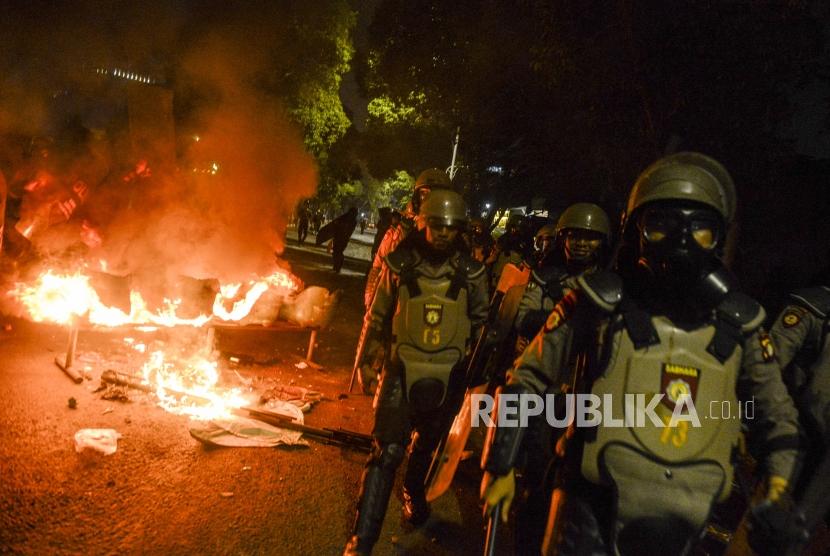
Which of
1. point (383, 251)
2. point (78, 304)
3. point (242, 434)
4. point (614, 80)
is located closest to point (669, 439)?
point (383, 251)

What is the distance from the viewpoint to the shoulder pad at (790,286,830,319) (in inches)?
130

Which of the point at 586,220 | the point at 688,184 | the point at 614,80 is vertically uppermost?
the point at 614,80

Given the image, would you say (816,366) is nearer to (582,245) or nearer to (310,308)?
(582,245)

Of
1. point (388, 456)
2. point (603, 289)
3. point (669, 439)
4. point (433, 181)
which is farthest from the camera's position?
point (433, 181)

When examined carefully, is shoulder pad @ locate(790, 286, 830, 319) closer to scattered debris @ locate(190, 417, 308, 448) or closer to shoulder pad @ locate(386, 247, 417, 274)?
shoulder pad @ locate(386, 247, 417, 274)

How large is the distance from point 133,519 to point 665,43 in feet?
31.3

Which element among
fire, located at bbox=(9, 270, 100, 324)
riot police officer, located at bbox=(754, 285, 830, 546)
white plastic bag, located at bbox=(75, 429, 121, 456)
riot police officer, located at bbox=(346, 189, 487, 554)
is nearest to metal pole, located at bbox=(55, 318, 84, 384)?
fire, located at bbox=(9, 270, 100, 324)

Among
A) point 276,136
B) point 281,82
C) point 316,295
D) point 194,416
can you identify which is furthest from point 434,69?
point 194,416

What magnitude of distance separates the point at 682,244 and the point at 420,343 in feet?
6.11

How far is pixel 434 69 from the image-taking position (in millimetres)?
13820

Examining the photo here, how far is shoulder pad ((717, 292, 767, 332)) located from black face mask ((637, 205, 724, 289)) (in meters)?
0.17

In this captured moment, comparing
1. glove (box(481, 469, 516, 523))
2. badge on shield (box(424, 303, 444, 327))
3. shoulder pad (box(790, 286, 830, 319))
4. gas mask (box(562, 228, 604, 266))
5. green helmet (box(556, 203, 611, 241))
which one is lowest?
glove (box(481, 469, 516, 523))

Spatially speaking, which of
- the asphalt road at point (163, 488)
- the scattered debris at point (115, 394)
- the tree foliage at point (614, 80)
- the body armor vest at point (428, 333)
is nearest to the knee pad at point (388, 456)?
the body armor vest at point (428, 333)

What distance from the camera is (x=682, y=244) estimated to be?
6.75 ft
